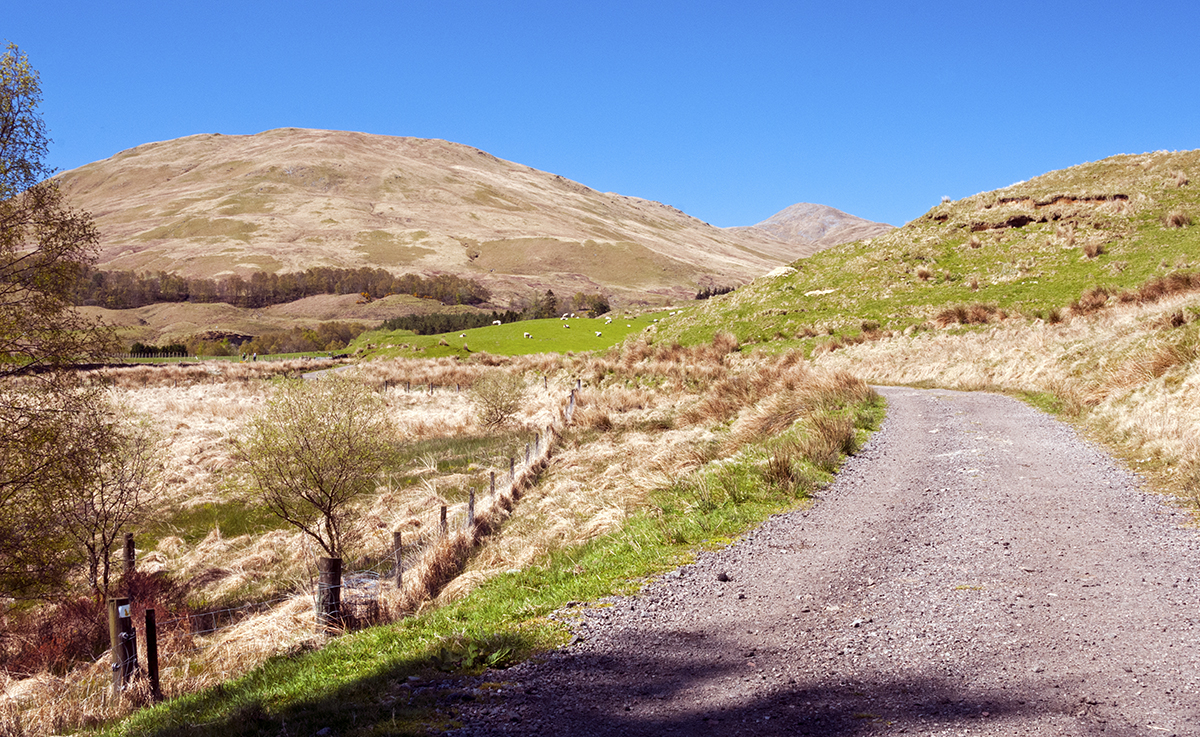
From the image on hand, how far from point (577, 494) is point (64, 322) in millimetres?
12620

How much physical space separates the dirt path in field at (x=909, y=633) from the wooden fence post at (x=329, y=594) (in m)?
5.91

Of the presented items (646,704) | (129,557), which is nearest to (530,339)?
(129,557)

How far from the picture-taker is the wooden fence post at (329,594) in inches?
431

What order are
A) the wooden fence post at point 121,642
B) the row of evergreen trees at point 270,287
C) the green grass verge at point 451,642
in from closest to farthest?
the green grass verge at point 451,642
the wooden fence post at point 121,642
the row of evergreen trees at point 270,287

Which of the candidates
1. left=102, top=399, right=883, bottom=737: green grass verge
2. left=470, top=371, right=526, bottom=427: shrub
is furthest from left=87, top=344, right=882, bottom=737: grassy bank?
left=470, top=371, right=526, bottom=427: shrub

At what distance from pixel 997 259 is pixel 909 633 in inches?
1258

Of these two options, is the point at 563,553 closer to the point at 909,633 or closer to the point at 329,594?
the point at 329,594

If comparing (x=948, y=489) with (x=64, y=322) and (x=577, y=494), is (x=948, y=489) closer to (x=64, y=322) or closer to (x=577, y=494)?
(x=577, y=494)

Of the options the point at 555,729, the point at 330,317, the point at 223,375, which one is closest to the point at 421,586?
the point at 555,729

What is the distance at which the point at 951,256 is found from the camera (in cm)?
3384

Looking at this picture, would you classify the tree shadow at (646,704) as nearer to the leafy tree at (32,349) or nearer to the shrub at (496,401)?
the leafy tree at (32,349)

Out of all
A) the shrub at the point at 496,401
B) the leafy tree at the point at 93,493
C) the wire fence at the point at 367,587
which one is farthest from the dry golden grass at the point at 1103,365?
the leafy tree at the point at 93,493

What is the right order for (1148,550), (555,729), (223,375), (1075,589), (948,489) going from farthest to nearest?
(223,375), (948,489), (1148,550), (1075,589), (555,729)

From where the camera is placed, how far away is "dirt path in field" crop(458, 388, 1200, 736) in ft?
14.7
